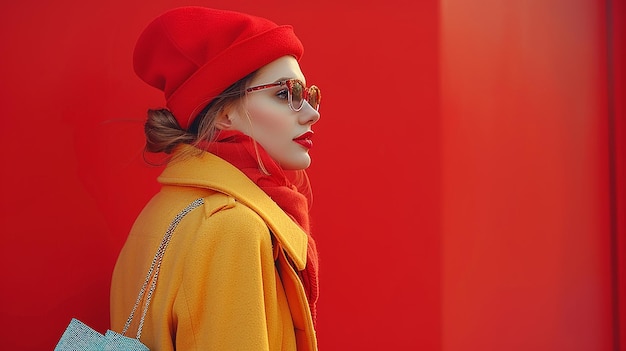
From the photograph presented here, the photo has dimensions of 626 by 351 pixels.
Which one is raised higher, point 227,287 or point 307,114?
point 307,114

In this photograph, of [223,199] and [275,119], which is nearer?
[223,199]

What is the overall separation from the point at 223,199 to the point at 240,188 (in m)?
0.06

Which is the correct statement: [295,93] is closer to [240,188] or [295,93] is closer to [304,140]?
[304,140]

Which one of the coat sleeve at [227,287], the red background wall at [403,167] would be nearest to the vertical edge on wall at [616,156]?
the red background wall at [403,167]

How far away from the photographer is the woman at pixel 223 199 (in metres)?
1.73

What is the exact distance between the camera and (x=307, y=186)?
273cm

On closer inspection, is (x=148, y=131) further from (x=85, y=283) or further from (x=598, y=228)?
(x=598, y=228)

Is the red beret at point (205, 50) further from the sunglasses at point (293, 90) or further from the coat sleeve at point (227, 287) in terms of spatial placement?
the coat sleeve at point (227, 287)

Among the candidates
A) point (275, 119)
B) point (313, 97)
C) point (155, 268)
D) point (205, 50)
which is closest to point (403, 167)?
point (313, 97)

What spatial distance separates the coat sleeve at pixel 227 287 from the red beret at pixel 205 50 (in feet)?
1.21

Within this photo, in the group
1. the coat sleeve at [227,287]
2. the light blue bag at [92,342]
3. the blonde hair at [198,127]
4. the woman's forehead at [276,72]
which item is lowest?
the light blue bag at [92,342]

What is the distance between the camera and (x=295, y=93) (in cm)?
204

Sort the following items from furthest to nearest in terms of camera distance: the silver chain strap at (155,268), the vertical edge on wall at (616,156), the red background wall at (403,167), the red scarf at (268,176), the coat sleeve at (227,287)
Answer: the vertical edge on wall at (616,156) → the red background wall at (403,167) → the red scarf at (268,176) → the silver chain strap at (155,268) → the coat sleeve at (227,287)

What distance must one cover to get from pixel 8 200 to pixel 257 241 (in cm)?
85
